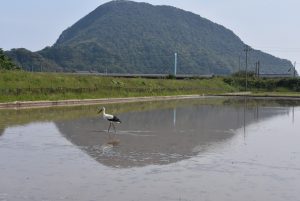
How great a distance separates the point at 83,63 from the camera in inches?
6954

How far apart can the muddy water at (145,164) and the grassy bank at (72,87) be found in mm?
17195

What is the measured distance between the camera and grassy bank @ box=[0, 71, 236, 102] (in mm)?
37781

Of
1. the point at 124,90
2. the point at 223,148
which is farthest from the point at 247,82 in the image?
the point at 223,148

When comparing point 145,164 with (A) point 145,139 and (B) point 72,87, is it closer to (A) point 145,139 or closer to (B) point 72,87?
(A) point 145,139

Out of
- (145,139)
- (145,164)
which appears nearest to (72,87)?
(145,139)

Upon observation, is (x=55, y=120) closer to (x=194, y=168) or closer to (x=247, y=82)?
(x=194, y=168)

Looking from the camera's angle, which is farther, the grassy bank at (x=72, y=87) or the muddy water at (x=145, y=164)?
the grassy bank at (x=72, y=87)

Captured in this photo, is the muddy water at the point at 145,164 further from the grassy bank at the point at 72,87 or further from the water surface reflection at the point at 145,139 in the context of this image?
the grassy bank at the point at 72,87

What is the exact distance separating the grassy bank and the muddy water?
1719 centimetres

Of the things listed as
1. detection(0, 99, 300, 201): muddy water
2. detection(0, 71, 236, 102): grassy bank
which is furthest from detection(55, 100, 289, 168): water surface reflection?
detection(0, 71, 236, 102): grassy bank

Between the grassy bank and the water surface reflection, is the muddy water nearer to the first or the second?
the water surface reflection

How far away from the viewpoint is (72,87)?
46.8 m

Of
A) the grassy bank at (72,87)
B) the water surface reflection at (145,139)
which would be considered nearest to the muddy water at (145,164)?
the water surface reflection at (145,139)

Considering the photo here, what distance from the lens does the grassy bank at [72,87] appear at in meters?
37.8
